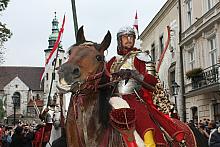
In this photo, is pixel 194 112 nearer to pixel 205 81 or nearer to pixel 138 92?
pixel 205 81

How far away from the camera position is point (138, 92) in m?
5.53

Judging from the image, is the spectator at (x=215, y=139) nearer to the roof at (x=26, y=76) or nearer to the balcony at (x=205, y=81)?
the balcony at (x=205, y=81)

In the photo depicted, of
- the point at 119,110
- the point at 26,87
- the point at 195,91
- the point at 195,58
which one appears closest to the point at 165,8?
the point at 195,58

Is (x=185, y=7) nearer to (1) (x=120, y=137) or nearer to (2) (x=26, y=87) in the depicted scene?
(1) (x=120, y=137)

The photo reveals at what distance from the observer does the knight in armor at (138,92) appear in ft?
16.7

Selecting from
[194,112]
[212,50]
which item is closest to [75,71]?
[212,50]

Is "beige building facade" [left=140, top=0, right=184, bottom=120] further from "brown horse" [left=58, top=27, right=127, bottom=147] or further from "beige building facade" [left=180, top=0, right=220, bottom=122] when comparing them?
"brown horse" [left=58, top=27, right=127, bottom=147]

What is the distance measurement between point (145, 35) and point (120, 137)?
122 feet

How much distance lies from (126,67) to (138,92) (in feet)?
1.27

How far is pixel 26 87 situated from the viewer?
10944 centimetres

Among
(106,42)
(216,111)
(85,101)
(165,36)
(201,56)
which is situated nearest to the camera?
(85,101)

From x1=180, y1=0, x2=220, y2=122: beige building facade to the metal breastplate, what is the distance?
51.7ft

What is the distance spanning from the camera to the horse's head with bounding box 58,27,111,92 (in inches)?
185

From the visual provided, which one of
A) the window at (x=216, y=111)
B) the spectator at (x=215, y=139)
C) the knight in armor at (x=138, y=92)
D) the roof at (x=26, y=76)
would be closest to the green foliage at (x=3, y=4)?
the window at (x=216, y=111)
